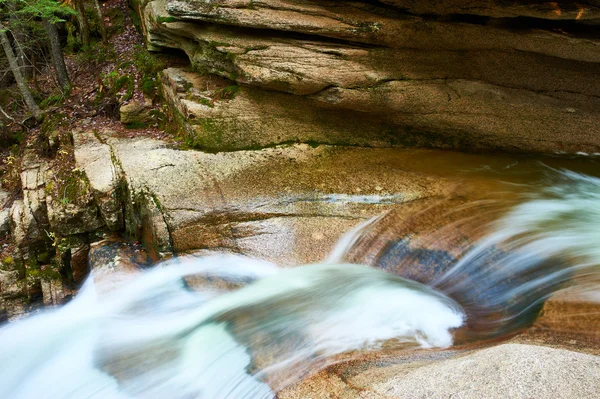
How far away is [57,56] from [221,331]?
371 inches

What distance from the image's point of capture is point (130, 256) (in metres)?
6.89

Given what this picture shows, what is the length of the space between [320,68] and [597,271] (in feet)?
17.2

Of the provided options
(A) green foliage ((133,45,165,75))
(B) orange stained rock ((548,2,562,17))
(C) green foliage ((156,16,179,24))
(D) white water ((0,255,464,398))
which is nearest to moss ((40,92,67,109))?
(A) green foliage ((133,45,165,75))

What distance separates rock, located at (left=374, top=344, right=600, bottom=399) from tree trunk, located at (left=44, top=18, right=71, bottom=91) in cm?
1111

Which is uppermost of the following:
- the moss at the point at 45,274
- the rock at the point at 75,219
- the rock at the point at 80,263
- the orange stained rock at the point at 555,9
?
the orange stained rock at the point at 555,9

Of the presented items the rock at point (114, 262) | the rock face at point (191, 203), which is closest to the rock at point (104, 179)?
the rock face at point (191, 203)

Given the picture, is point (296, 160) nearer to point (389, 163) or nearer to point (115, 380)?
point (389, 163)

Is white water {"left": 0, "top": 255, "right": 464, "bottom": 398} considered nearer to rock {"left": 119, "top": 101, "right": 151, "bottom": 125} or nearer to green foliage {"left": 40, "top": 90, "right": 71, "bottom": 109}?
rock {"left": 119, "top": 101, "right": 151, "bottom": 125}

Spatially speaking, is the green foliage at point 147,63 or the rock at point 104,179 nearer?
the rock at point 104,179

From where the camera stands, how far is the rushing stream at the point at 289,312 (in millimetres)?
4629

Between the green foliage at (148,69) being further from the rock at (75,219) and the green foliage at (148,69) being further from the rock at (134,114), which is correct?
the rock at (75,219)

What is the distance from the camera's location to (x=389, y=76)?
832cm

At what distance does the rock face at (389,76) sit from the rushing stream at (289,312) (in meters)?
2.50

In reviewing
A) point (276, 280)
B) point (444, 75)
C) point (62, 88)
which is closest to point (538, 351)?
point (276, 280)
